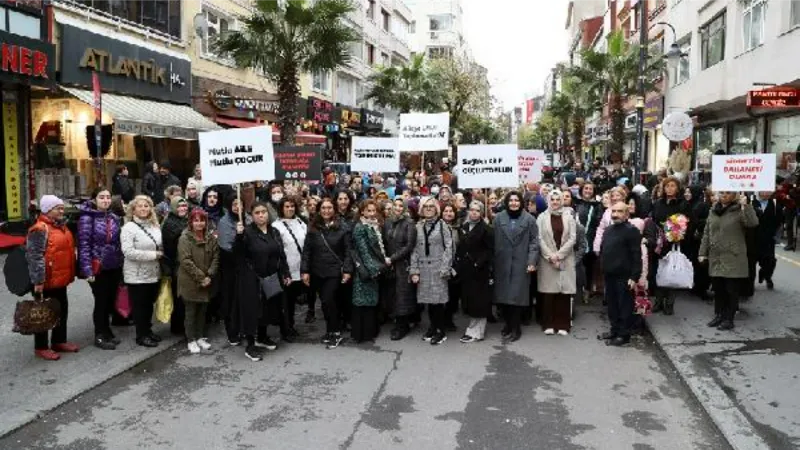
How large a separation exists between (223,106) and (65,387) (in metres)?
18.6

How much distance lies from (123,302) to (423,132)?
8.31 meters

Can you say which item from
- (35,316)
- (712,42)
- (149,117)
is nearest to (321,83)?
(712,42)

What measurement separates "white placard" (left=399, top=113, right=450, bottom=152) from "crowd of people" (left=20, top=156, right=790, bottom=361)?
18.6ft

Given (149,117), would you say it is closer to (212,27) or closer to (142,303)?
(212,27)

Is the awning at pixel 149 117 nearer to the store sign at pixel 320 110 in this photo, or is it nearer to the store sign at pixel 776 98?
the store sign at pixel 320 110

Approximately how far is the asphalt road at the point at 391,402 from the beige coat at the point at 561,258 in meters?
0.84

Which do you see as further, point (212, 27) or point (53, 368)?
point (212, 27)

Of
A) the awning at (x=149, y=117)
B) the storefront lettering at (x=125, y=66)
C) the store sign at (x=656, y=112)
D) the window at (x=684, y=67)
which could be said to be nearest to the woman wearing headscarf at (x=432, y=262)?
the awning at (x=149, y=117)

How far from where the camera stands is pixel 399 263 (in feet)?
27.8

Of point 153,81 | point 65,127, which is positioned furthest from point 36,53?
point 153,81

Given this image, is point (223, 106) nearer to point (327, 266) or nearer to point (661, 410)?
point (327, 266)

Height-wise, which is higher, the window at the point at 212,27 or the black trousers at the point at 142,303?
the window at the point at 212,27

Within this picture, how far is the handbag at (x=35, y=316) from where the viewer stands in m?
6.86

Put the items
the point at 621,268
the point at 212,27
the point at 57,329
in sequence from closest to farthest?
the point at 57,329
the point at 621,268
the point at 212,27
